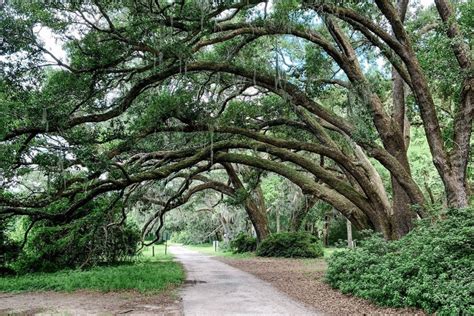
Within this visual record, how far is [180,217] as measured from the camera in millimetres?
44500

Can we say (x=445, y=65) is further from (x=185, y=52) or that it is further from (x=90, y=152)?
(x=90, y=152)

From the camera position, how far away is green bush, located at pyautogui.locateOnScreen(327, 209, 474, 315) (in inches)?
232

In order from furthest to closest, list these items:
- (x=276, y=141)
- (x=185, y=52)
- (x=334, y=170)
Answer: (x=334, y=170)
(x=276, y=141)
(x=185, y=52)

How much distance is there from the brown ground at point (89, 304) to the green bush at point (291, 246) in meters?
12.7

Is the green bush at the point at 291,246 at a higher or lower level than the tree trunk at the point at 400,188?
lower

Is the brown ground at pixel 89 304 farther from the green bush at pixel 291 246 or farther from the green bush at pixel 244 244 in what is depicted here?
the green bush at pixel 244 244

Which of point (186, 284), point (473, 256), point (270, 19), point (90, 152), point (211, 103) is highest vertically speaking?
point (270, 19)

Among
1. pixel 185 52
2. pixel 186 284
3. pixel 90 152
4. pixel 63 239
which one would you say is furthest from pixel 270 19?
pixel 63 239

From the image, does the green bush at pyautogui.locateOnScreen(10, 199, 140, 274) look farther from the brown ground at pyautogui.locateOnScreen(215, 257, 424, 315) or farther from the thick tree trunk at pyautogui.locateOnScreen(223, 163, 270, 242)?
the thick tree trunk at pyautogui.locateOnScreen(223, 163, 270, 242)

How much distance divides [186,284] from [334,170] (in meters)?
9.02

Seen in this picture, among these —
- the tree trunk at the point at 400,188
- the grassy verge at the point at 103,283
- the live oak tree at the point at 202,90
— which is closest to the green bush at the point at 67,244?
the grassy verge at the point at 103,283

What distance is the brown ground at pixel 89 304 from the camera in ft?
24.4

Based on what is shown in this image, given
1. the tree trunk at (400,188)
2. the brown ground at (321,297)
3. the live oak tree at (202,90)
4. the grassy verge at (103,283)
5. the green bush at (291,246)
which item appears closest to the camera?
the brown ground at (321,297)

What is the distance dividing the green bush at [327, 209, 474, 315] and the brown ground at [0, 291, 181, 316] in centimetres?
346
